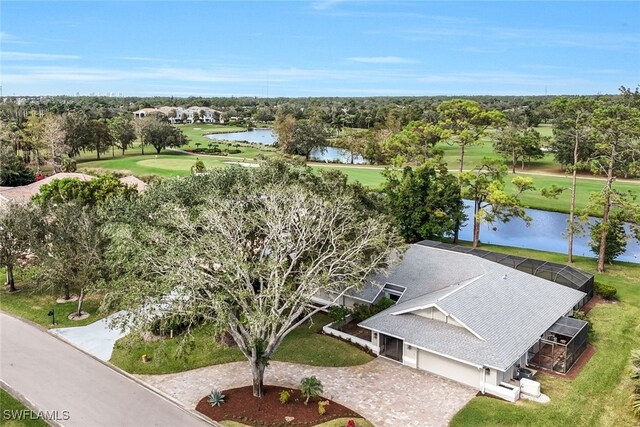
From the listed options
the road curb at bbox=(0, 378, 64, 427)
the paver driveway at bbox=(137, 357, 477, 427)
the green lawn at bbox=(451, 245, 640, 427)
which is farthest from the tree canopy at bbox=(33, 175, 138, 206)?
the green lawn at bbox=(451, 245, 640, 427)

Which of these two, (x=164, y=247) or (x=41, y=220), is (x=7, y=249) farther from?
(x=164, y=247)

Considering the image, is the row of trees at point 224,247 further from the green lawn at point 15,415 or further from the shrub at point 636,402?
the shrub at point 636,402

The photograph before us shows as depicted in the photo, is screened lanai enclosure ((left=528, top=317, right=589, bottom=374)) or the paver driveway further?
screened lanai enclosure ((left=528, top=317, right=589, bottom=374))

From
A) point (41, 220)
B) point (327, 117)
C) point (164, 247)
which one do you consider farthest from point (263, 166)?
point (327, 117)

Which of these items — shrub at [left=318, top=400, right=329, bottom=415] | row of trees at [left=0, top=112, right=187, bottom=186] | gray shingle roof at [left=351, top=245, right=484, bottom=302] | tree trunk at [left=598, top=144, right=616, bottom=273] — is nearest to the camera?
shrub at [left=318, top=400, right=329, bottom=415]

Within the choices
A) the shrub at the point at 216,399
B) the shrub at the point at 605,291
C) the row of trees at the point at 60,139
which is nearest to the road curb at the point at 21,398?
the shrub at the point at 216,399

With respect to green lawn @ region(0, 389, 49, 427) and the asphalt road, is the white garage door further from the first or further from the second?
green lawn @ region(0, 389, 49, 427)

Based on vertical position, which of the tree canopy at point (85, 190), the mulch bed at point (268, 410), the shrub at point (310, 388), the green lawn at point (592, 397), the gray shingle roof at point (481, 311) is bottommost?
the green lawn at point (592, 397)
